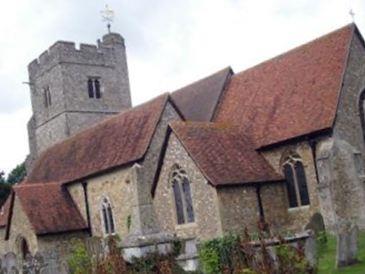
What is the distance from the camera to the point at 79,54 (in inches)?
1778

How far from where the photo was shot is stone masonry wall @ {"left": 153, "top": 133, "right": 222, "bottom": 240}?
23.1 m

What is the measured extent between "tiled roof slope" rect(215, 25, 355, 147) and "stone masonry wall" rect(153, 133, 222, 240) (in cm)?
352

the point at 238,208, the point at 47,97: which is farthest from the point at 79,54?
the point at 238,208

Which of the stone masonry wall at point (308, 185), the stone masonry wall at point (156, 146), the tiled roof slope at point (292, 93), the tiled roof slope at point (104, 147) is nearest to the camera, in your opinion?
the stone masonry wall at point (308, 185)

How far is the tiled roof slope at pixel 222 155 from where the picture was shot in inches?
925

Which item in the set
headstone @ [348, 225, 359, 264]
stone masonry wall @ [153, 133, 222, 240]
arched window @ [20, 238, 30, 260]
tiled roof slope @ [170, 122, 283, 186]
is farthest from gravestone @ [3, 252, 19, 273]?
headstone @ [348, 225, 359, 264]

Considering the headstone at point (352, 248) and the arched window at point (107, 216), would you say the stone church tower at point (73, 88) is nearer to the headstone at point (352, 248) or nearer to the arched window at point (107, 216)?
the arched window at point (107, 216)

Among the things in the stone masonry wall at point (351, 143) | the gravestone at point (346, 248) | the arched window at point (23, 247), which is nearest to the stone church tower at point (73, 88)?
the arched window at point (23, 247)

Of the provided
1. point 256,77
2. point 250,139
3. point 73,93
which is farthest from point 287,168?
point 73,93

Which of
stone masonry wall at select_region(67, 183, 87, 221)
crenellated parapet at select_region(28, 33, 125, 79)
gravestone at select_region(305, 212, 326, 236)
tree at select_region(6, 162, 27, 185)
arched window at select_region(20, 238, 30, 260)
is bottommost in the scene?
gravestone at select_region(305, 212, 326, 236)

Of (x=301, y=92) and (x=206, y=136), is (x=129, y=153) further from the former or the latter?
(x=301, y=92)

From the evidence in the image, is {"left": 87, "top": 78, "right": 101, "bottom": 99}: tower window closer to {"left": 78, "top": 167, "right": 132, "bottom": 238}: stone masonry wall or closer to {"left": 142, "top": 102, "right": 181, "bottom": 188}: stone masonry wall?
{"left": 78, "top": 167, "right": 132, "bottom": 238}: stone masonry wall

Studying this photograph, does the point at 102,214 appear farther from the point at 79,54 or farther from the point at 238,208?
the point at 79,54

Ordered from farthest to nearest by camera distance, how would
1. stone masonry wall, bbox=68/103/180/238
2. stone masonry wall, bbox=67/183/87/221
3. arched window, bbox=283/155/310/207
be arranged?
stone masonry wall, bbox=67/183/87/221 < stone masonry wall, bbox=68/103/180/238 < arched window, bbox=283/155/310/207
